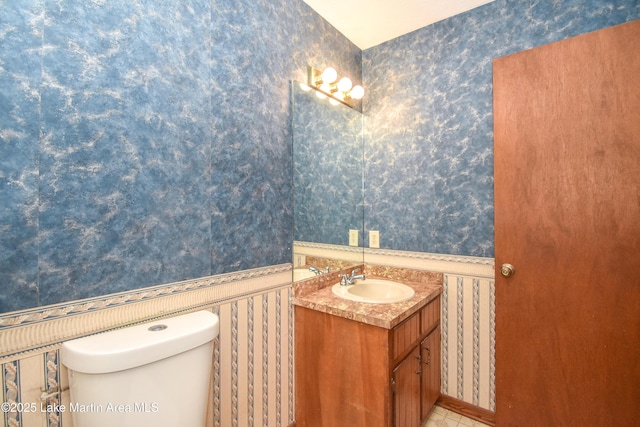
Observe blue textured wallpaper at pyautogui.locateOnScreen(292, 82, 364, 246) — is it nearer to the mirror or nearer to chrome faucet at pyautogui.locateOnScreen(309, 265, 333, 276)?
the mirror

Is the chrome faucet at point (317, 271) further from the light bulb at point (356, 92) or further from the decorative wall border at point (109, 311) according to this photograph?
Result: the light bulb at point (356, 92)

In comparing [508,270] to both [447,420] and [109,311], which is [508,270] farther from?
[109,311]

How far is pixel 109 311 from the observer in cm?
93

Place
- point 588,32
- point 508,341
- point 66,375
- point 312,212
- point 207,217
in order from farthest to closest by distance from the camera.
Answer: point 312,212
point 508,341
point 588,32
point 207,217
point 66,375

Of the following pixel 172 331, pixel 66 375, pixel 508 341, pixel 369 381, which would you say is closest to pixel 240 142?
pixel 172 331

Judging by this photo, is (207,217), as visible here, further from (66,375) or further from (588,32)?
(588,32)

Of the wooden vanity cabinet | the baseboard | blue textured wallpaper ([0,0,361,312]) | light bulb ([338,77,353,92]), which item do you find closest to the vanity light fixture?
light bulb ([338,77,353,92])

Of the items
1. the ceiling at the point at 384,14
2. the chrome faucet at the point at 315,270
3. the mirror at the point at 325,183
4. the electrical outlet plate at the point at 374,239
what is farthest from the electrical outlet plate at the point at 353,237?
the ceiling at the point at 384,14

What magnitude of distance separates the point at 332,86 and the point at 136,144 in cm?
122

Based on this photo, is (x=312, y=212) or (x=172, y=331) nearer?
(x=172, y=331)

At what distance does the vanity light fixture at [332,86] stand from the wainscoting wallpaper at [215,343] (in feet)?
3.58

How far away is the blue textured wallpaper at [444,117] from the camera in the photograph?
158cm

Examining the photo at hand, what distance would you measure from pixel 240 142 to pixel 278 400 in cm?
130

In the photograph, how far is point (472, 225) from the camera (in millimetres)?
1750
